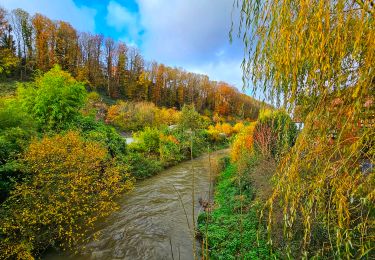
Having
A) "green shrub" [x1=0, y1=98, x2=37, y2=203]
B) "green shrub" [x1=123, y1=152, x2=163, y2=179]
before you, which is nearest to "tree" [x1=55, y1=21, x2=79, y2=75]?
"green shrub" [x1=123, y1=152, x2=163, y2=179]

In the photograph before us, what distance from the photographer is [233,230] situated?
591cm

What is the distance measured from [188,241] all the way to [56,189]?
3.58 meters

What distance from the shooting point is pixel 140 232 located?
6.52 metres

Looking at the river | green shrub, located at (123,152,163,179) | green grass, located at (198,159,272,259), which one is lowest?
the river

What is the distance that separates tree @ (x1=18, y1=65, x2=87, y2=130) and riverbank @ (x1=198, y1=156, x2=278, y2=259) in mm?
6663

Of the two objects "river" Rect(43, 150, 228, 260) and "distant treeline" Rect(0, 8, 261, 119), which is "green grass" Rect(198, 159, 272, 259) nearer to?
"river" Rect(43, 150, 228, 260)

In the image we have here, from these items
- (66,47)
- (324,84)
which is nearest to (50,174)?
(324,84)

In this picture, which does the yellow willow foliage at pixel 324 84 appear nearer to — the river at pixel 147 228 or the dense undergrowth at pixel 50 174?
the dense undergrowth at pixel 50 174

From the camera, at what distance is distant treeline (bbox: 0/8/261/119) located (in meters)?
30.4

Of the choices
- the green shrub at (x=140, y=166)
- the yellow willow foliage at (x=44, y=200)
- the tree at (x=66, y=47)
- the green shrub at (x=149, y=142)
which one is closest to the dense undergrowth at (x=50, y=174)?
the yellow willow foliage at (x=44, y=200)

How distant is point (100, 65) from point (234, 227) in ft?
124

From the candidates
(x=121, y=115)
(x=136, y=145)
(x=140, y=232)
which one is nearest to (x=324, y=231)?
(x=140, y=232)

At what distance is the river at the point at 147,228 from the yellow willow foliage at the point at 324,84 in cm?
206

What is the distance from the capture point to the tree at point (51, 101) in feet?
28.8
